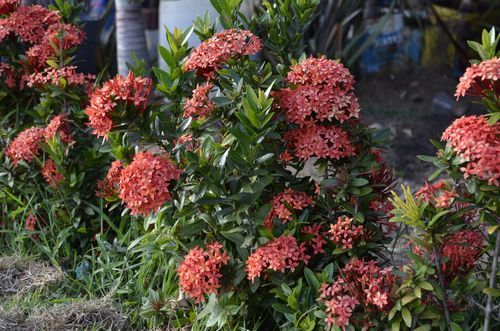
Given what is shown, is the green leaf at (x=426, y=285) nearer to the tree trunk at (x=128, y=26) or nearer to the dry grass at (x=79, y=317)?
the dry grass at (x=79, y=317)

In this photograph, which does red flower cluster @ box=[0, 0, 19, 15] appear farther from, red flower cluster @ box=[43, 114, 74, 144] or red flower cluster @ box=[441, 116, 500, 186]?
red flower cluster @ box=[441, 116, 500, 186]

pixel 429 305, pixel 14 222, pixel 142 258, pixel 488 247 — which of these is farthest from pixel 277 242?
pixel 14 222

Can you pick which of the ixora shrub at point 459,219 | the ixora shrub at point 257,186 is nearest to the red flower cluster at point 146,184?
the ixora shrub at point 257,186

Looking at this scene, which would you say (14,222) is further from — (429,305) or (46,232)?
(429,305)

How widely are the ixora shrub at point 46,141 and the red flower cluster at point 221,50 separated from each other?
1.00 m

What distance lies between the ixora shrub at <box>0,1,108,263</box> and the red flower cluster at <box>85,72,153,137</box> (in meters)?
0.84

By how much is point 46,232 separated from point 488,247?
2.10m

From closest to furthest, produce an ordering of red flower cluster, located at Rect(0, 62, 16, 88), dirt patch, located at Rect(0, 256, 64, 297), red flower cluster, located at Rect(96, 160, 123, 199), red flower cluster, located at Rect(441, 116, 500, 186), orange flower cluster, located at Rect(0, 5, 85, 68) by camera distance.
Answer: red flower cluster, located at Rect(441, 116, 500, 186) < red flower cluster, located at Rect(96, 160, 123, 199) < dirt patch, located at Rect(0, 256, 64, 297) < orange flower cluster, located at Rect(0, 5, 85, 68) < red flower cluster, located at Rect(0, 62, 16, 88)

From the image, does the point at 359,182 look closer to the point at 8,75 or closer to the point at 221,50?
the point at 221,50

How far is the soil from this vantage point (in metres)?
5.61

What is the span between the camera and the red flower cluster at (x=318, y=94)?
2.51 m

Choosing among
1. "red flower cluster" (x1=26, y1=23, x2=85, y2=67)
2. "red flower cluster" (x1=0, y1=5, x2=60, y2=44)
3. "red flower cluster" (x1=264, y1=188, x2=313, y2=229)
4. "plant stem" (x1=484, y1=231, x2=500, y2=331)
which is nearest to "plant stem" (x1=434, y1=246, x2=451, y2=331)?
"plant stem" (x1=484, y1=231, x2=500, y2=331)

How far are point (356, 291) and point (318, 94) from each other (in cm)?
69

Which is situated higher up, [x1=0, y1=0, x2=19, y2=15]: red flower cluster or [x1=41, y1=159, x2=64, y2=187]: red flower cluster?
[x1=0, y1=0, x2=19, y2=15]: red flower cluster
